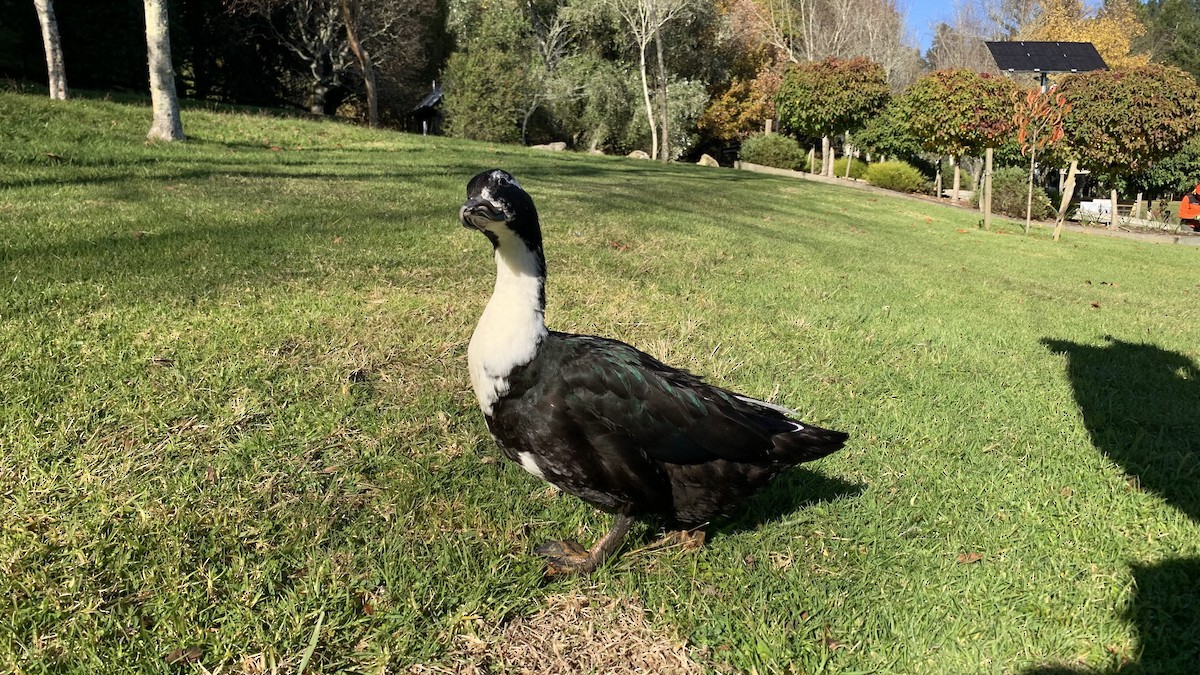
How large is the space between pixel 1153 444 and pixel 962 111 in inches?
736

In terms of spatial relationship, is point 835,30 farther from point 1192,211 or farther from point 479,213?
point 479,213

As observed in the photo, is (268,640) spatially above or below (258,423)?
below

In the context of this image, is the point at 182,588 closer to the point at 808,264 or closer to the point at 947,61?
the point at 808,264

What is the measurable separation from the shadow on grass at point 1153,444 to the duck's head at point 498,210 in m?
2.43

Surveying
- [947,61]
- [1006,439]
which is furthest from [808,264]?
[947,61]

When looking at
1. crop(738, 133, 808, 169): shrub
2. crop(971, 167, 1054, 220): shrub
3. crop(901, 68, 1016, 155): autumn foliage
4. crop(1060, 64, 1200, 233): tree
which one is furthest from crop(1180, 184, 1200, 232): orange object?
crop(738, 133, 808, 169): shrub

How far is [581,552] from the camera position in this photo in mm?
2738

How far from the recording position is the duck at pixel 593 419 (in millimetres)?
2402

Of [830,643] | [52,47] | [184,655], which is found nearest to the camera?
[184,655]

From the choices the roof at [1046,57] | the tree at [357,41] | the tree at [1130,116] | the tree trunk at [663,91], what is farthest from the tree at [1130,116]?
the tree at [357,41]

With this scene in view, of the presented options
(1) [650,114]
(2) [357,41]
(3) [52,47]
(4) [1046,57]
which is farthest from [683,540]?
(1) [650,114]

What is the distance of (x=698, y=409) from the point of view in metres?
2.58

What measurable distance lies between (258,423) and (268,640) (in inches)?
51.5

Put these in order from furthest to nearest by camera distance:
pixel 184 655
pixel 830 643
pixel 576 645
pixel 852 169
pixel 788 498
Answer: pixel 852 169
pixel 788 498
pixel 830 643
pixel 576 645
pixel 184 655
